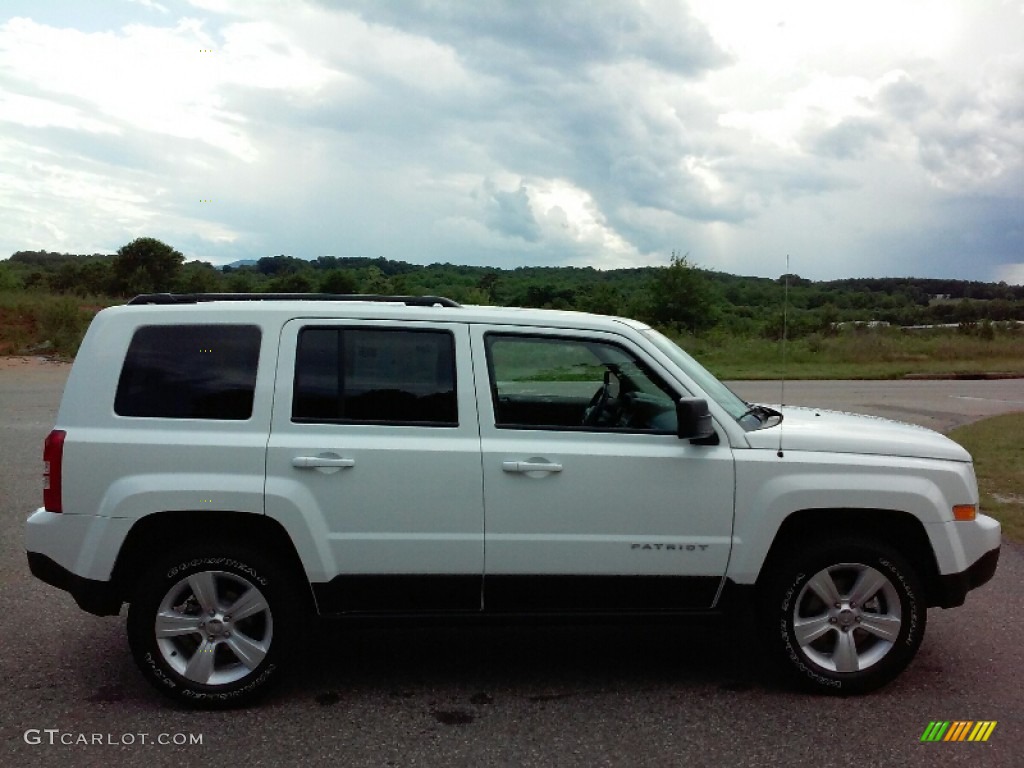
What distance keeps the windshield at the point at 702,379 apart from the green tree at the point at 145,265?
4618 centimetres

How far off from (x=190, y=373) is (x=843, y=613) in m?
3.33

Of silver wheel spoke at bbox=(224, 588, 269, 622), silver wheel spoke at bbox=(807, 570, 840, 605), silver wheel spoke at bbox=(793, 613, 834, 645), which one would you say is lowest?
silver wheel spoke at bbox=(793, 613, 834, 645)

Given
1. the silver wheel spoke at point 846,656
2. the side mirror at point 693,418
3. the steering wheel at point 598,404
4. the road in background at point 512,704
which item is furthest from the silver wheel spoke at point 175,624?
the silver wheel spoke at point 846,656

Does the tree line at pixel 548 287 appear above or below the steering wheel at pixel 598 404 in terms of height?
Answer: above

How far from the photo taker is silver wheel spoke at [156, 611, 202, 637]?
4.20 m

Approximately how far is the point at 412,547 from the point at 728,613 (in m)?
1.55

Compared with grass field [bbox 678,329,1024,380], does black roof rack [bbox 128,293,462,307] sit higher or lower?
higher

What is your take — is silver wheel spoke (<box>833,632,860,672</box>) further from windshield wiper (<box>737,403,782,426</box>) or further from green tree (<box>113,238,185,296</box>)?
green tree (<box>113,238,185,296</box>)

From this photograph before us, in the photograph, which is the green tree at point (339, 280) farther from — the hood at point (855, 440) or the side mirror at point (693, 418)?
the side mirror at point (693, 418)

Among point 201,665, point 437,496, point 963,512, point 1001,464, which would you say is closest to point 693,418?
point 437,496

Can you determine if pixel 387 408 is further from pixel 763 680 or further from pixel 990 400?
pixel 990 400

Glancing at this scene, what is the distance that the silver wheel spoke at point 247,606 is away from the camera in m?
4.24

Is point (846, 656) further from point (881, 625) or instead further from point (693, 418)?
point (693, 418)

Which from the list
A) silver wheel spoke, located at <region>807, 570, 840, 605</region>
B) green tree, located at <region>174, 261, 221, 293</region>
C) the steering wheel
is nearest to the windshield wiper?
the steering wheel
